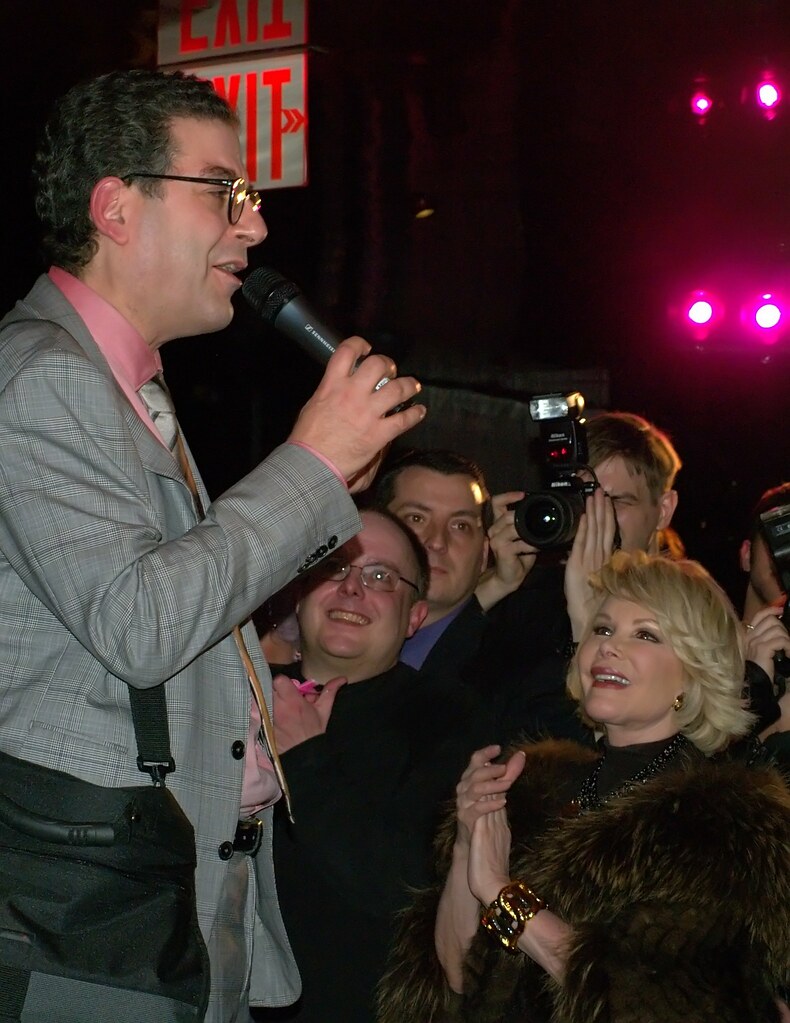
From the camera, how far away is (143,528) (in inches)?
61.7

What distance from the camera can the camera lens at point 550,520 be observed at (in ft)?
11.0

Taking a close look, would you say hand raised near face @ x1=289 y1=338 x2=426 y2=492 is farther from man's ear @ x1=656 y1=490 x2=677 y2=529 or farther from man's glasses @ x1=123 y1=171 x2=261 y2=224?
man's ear @ x1=656 y1=490 x2=677 y2=529

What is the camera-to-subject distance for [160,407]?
1.94 metres

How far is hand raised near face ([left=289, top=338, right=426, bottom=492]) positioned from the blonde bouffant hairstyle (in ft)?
3.88

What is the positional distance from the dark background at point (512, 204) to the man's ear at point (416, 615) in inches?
102

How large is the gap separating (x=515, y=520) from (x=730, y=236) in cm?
291

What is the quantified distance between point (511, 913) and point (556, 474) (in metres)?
1.37

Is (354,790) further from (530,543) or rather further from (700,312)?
(700,312)

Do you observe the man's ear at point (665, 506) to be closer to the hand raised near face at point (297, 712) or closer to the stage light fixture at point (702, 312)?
the hand raised near face at point (297, 712)

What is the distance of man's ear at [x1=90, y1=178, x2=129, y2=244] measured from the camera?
5.96 ft

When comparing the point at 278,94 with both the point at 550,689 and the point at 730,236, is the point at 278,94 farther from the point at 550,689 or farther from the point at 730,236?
the point at 550,689

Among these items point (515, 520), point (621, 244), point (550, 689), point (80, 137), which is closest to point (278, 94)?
point (621, 244)

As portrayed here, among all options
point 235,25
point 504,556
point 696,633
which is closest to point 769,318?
point 235,25

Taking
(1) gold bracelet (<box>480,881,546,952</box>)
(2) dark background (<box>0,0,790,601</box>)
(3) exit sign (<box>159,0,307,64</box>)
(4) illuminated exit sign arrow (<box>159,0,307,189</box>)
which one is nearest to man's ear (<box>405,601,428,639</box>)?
(1) gold bracelet (<box>480,881,546,952</box>)
